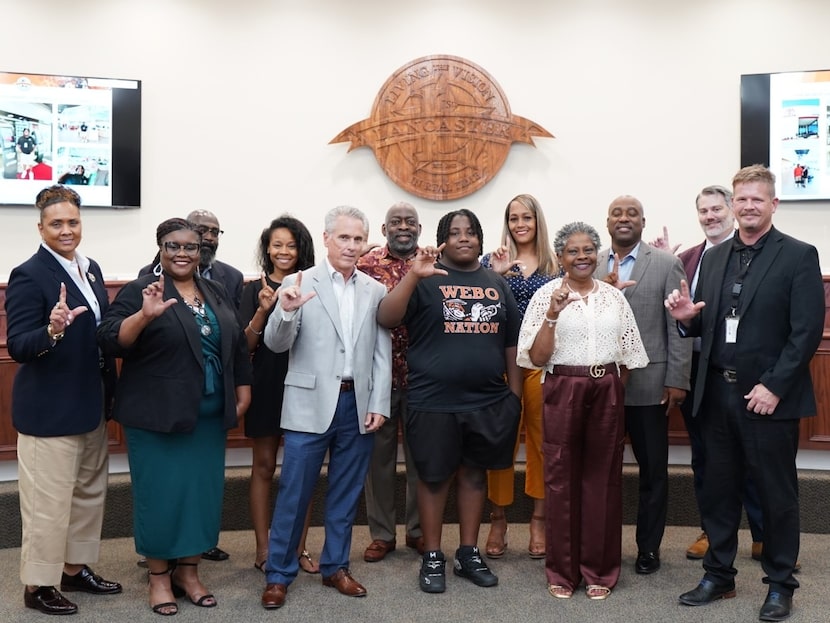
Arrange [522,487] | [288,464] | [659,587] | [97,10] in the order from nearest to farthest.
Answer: [288,464]
[659,587]
[522,487]
[97,10]

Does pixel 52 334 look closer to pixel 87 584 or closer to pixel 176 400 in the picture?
pixel 176 400

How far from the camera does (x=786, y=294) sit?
2984 mm

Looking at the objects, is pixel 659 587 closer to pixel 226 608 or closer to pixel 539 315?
pixel 539 315

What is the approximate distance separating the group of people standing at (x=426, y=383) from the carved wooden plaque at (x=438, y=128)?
195 cm

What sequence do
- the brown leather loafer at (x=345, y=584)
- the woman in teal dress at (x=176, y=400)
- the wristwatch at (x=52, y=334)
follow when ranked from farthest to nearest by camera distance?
the brown leather loafer at (x=345, y=584)
the woman in teal dress at (x=176, y=400)
the wristwatch at (x=52, y=334)

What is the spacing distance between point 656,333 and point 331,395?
1.47m

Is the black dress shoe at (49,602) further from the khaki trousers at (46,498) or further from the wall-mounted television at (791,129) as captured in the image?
the wall-mounted television at (791,129)

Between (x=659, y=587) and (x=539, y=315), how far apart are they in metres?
1.29

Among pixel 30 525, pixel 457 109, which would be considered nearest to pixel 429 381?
pixel 30 525

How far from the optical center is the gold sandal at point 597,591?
10.6ft

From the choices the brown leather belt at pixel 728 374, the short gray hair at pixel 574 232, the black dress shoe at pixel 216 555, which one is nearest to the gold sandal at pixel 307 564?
the black dress shoe at pixel 216 555

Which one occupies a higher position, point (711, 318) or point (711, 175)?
point (711, 175)

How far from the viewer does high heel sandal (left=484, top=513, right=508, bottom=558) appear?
148 inches

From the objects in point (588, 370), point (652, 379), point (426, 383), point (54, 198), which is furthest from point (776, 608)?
point (54, 198)
